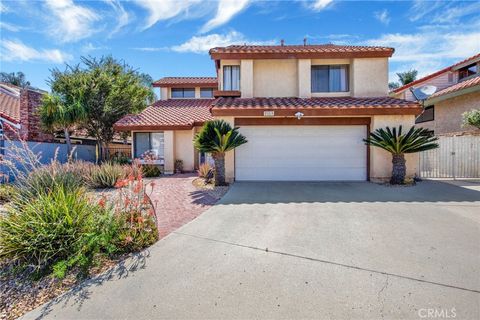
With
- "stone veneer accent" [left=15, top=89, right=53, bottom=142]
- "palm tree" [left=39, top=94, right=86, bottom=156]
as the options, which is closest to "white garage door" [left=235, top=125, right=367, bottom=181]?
"palm tree" [left=39, top=94, right=86, bottom=156]

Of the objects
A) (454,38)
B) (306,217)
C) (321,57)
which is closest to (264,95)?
(321,57)

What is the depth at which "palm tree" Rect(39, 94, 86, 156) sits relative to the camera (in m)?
13.5

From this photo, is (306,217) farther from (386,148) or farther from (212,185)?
(386,148)

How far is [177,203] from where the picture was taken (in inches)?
298

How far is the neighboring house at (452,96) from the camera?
574 inches

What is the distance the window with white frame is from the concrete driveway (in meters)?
9.65

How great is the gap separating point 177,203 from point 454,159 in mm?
13374

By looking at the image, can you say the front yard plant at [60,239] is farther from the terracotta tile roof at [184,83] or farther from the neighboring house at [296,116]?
the terracotta tile roof at [184,83]

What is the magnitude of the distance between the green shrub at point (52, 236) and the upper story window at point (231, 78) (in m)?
10.2

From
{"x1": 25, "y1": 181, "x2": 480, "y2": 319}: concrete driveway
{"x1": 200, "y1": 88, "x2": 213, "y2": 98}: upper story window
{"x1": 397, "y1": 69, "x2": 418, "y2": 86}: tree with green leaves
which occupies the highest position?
{"x1": 397, "y1": 69, "x2": 418, "y2": 86}: tree with green leaves

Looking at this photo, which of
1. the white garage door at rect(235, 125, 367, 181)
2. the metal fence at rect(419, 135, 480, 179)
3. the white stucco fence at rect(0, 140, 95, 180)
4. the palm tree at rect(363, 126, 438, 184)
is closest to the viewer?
the palm tree at rect(363, 126, 438, 184)

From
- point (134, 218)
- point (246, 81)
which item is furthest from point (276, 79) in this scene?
point (134, 218)

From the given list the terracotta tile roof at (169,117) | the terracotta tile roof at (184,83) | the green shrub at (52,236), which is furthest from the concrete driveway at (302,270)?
the terracotta tile roof at (184,83)

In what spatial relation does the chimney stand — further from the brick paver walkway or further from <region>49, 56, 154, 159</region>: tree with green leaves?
the brick paver walkway
